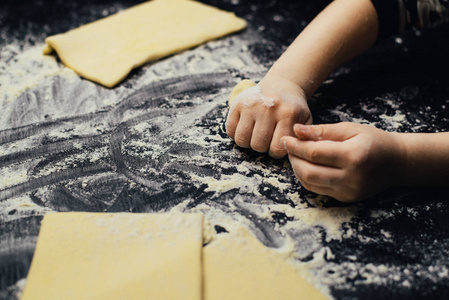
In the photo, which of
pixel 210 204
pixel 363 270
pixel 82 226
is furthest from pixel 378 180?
pixel 82 226

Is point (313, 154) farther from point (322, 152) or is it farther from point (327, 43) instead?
point (327, 43)

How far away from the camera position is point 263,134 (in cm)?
67

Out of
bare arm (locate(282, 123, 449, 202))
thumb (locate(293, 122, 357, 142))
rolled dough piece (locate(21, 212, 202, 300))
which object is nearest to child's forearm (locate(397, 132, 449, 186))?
bare arm (locate(282, 123, 449, 202))

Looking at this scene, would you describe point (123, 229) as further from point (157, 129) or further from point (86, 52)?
point (86, 52)

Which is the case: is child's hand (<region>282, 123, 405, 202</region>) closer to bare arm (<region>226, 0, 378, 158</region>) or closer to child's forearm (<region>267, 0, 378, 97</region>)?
bare arm (<region>226, 0, 378, 158</region>)

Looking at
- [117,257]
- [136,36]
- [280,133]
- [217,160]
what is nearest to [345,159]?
[280,133]

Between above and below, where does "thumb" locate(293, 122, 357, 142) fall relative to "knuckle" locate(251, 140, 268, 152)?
above

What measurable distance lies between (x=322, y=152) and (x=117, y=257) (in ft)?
1.19

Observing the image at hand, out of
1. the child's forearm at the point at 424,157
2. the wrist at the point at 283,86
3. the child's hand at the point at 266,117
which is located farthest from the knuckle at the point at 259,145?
the child's forearm at the point at 424,157

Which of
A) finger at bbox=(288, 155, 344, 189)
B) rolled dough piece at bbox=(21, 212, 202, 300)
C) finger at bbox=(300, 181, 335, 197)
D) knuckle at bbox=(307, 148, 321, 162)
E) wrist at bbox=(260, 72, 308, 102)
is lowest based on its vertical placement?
rolled dough piece at bbox=(21, 212, 202, 300)

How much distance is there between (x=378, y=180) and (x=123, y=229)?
0.43m

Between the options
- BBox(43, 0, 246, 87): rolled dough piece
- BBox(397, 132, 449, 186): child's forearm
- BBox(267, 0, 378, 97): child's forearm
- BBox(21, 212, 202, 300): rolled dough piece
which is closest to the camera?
BBox(21, 212, 202, 300): rolled dough piece

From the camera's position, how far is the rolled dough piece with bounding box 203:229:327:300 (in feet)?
1.69

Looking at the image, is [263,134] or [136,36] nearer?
[263,134]
